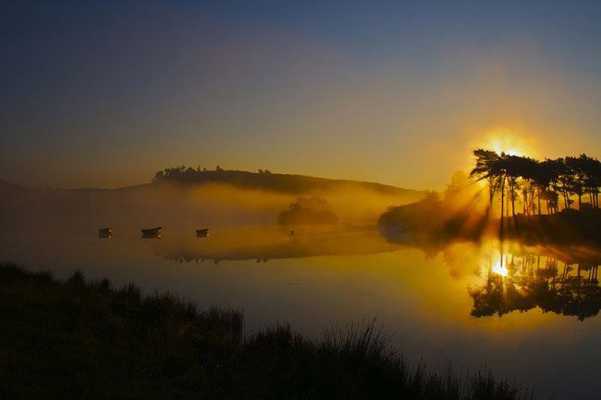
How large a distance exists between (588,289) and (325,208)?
13203 cm

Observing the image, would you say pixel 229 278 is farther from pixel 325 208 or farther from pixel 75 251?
pixel 325 208

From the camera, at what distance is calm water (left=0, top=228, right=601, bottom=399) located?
14008 mm

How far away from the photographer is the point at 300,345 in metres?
12.6

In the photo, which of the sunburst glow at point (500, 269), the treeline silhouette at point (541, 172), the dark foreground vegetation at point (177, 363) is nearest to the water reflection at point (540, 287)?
the sunburst glow at point (500, 269)

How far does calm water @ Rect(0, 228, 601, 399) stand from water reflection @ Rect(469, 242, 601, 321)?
0.05 metres

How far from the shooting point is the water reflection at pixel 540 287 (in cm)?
2086

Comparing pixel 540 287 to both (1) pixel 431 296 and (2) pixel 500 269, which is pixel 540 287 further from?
(2) pixel 500 269

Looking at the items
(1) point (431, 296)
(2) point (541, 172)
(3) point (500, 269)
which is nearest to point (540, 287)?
(1) point (431, 296)

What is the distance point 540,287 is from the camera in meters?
25.6

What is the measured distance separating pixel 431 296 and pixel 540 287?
6243 mm

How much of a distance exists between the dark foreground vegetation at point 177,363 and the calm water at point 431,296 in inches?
102

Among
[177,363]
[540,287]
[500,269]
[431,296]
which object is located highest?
[177,363]

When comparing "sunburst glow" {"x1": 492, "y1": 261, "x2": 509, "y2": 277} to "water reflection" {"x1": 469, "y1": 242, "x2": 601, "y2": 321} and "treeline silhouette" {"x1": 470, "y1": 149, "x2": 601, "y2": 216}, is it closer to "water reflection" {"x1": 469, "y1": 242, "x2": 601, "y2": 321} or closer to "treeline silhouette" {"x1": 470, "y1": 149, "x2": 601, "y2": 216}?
"water reflection" {"x1": 469, "y1": 242, "x2": 601, "y2": 321}

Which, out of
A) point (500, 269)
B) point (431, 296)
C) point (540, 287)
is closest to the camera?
point (431, 296)
